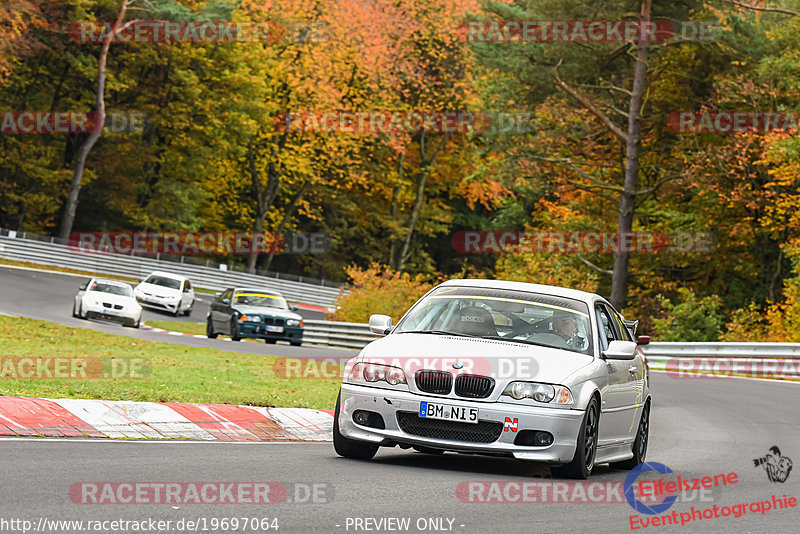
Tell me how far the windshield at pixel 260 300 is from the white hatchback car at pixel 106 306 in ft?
9.96

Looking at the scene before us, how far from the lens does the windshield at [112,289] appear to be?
34.3 metres

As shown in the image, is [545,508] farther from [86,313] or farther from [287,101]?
[287,101]

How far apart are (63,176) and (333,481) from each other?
5556cm

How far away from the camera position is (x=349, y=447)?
9.82 metres

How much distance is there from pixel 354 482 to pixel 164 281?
36441 mm

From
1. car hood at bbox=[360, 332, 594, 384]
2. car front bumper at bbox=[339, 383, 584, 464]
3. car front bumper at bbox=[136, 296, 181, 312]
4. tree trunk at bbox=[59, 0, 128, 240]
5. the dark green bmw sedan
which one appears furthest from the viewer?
tree trunk at bbox=[59, 0, 128, 240]

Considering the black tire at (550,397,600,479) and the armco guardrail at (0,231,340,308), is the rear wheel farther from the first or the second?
the black tire at (550,397,600,479)

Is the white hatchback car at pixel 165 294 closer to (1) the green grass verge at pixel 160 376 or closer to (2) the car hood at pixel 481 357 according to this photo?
(1) the green grass verge at pixel 160 376

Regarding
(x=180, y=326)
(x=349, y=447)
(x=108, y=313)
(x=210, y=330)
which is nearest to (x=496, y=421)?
(x=349, y=447)

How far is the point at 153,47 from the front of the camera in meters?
62.2

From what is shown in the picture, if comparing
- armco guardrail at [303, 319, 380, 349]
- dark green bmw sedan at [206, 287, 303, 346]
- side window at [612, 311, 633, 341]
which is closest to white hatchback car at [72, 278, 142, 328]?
dark green bmw sedan at [206, 287, 303, 346]

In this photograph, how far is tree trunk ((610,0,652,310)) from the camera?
37572mm

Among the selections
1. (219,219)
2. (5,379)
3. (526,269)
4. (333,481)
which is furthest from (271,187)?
(333,481)

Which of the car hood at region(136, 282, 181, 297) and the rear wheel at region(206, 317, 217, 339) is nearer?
the rear wheel at region(206, 317, 217, 339)
